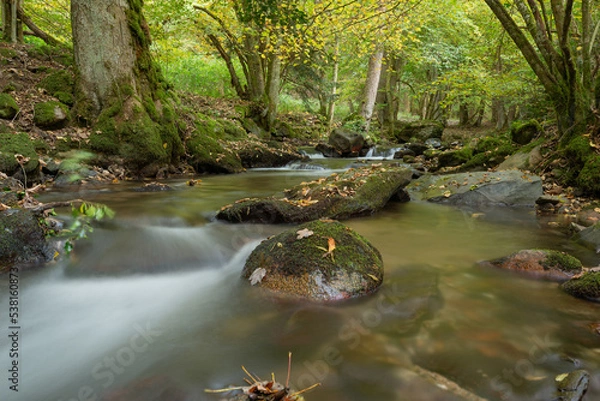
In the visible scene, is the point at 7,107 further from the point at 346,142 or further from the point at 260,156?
the point at 346,142

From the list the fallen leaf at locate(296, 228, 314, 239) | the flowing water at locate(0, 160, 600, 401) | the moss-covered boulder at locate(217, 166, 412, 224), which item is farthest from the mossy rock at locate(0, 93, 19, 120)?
the fallen leaf at locate(296, 228, 314, 239)

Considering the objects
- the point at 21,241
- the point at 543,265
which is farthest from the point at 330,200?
the point at 21,241

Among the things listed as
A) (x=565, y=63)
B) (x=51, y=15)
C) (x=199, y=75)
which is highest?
(x=51, y=15)

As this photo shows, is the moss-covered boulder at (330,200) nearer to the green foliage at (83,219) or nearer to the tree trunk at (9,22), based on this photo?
the green foliage at (83,219)

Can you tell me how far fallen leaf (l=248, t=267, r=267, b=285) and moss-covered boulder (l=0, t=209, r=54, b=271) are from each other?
1.88 metres

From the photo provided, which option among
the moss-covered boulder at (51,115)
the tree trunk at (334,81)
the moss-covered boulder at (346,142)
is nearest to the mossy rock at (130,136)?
the moss-covered boulder at (51,115)

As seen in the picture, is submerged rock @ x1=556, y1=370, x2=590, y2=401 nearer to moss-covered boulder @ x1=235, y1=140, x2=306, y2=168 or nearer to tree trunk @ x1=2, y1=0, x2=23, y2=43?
moss-covered boulder @ x1=235, y1=140, x2=306, y2=168

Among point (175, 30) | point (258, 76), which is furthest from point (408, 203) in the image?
point (175, 30)

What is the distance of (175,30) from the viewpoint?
1405cm

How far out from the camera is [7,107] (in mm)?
6840

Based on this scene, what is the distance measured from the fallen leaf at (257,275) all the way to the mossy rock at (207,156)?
251 inches

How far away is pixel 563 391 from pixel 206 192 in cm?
583

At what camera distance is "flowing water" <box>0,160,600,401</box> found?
2.07 meters

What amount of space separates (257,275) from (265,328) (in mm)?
722
